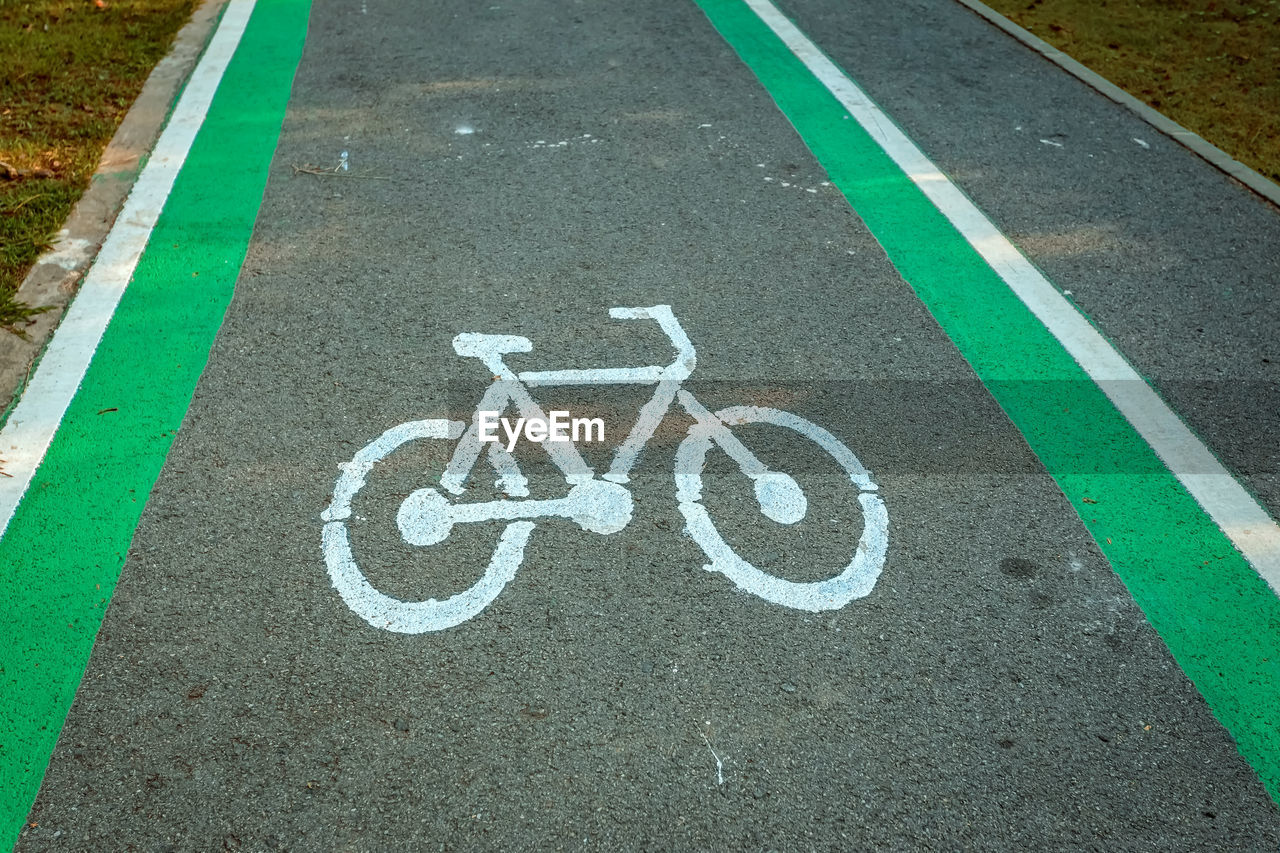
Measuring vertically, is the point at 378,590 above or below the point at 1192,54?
above

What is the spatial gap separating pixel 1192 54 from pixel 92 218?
7.77 m

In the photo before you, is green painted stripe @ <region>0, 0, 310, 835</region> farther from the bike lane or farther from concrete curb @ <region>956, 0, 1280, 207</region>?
concrete curb @ <region>956, 0, 1280, 207</region>

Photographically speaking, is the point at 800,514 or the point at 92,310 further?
the point at 92,310

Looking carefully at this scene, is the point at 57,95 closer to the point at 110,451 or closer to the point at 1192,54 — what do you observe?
the point at 110,451

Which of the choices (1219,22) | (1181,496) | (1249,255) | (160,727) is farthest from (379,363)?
(1219,22)

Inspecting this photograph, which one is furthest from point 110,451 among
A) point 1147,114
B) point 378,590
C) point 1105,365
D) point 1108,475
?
point 1147,114

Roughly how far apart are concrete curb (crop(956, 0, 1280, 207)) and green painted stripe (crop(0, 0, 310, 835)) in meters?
5.38

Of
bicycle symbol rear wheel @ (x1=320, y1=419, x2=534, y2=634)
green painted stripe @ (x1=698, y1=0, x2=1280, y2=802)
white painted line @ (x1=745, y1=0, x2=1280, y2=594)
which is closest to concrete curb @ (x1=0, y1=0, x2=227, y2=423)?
bicycle symbol rear wheel @ (x1=320, y1=419, x2=534, y2=634)

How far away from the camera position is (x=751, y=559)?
10.4ft

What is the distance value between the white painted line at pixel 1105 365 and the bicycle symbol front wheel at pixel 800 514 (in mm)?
1157

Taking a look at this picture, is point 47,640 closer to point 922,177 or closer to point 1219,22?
point 922,177

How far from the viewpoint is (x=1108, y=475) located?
359 centimetres

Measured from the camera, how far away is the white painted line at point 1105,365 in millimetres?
3367

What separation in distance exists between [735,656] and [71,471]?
2.39 m
